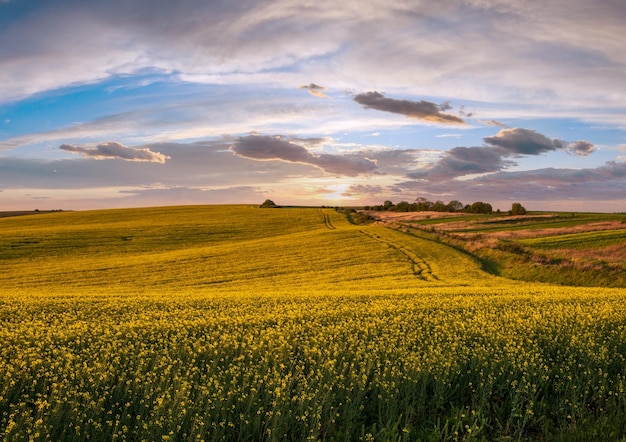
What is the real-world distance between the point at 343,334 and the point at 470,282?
23.0 m

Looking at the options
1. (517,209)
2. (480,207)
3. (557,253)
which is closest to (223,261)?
(557,253)

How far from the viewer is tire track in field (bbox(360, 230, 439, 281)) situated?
35.2 metres

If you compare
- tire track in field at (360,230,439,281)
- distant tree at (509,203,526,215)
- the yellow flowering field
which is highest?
distant tree at (509,203,526,215)

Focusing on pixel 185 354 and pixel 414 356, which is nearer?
pixel 414 356

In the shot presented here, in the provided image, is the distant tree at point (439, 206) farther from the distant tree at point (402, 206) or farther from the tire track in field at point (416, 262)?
the tire track in field at point (416, 262)

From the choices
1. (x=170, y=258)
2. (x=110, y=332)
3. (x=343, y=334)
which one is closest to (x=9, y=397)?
(x=110, y=332)

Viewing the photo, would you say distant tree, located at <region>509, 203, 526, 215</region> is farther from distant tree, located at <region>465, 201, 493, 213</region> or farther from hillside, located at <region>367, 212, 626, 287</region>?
hillside, located at <region>367, 212, 626, 287</region>

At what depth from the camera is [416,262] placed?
136 ft

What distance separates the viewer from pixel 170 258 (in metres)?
45.3

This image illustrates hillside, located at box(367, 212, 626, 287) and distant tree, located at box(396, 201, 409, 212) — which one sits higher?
distant tree, located at box(396, 201, 409, 212)

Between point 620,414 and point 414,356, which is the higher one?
point 414,356

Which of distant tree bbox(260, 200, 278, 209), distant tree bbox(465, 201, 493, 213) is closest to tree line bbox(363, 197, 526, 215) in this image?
distant tree bbox(465, 201, 493, 213)

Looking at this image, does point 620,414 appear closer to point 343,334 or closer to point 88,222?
point 343,334

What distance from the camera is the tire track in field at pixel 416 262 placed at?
115 ft
